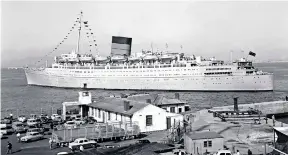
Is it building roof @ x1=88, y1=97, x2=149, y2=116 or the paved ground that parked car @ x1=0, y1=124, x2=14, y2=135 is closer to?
the paved ground

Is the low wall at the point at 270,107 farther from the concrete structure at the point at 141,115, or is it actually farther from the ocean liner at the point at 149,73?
the ocean liner at the point at 149,73

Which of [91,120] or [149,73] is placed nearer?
[91,120]

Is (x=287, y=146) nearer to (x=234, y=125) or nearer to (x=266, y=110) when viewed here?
(x=234, y=125)

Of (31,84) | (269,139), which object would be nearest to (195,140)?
(269,139)

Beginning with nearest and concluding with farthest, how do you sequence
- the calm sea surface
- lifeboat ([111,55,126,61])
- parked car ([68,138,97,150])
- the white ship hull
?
parked car ([68,138,97,150]) → the calm sea surface → the white ship hull → lifeboat ([111,55,126,61])

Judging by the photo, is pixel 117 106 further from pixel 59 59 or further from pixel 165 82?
pixel 59 59

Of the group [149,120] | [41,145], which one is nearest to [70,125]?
[41,145]

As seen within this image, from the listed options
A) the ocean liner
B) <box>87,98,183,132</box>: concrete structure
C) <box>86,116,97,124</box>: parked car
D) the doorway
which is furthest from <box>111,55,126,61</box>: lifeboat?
the doorway

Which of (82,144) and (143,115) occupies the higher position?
(143,115)
